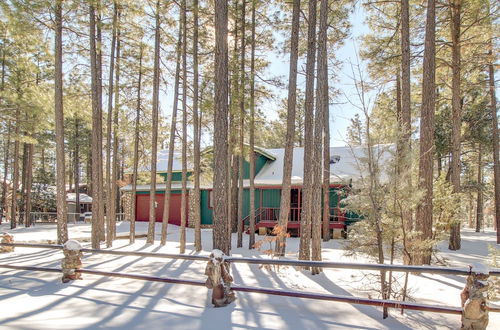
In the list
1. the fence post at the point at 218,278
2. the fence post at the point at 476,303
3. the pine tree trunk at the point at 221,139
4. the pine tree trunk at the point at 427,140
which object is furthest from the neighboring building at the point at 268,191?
the fence post at the point at 476,303

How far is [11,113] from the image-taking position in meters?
15.7

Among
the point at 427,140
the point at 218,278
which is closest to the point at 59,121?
the point at 218,278

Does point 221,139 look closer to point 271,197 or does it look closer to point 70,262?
point 70,262

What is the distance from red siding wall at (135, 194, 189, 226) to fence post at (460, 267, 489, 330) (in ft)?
68.2

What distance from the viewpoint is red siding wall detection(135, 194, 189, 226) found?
79.5 feet

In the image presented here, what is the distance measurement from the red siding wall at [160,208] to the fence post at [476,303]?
20791 mm

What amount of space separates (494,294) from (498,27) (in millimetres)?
10949

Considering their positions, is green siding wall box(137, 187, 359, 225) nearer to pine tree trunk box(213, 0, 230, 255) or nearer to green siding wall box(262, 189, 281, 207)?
green siding wall box(262, 189, 281, 207)

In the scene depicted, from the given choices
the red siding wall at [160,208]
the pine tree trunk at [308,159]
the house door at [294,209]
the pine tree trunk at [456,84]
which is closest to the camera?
the pine tree trunk at [308,159]

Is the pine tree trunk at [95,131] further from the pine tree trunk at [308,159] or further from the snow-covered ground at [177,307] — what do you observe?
the pine tree trunk at [308,159]

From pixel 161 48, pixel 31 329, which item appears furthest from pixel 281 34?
pixel 31 329

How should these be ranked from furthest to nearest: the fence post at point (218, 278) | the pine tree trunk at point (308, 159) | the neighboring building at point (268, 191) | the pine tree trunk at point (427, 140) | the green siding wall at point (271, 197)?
1. the green siding wall at point (271, 197)
2. the neighboring building at point (268, 191)
3. the pine tree trunk at point (308, 159)
4. the pine tree trunk at point (427, 140)
5. the fence post at point (218, 278)

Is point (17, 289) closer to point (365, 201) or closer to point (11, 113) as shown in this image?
point (365, 201)

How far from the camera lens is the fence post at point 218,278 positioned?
452cm
